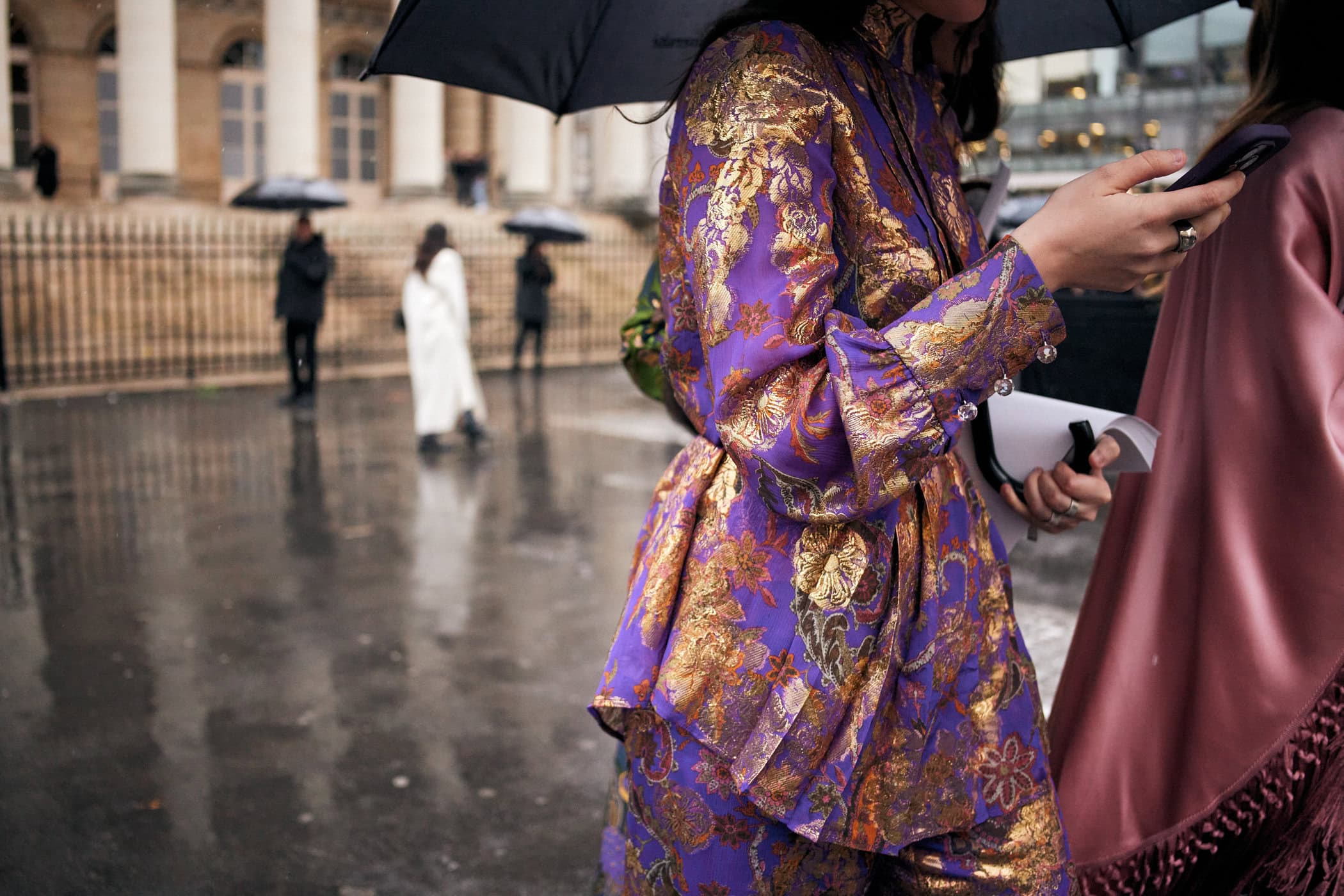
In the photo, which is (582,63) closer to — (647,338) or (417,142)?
(647,338)

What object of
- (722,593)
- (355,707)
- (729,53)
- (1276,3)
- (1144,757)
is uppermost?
(1276,3)

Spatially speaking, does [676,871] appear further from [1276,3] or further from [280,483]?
[280,483]

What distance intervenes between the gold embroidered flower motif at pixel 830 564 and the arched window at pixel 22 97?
1129 inches

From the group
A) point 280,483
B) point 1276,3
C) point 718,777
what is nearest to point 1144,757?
point 718,777

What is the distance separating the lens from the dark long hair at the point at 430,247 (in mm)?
11039

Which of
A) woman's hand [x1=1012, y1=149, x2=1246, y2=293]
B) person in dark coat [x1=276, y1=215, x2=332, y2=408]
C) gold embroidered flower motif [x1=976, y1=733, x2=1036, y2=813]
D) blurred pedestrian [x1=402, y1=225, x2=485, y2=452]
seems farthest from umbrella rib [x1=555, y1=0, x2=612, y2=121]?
person in dark coat [x1=276, y1=215, x2=332, y2=408]

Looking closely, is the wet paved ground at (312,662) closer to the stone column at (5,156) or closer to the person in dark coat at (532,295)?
the person in dark coat at (532,295)

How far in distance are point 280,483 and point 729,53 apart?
8382mm

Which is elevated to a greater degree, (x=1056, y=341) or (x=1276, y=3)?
(x=1276, y=3)

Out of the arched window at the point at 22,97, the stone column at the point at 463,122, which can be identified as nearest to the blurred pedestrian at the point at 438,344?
the arched window at the point at 22,97

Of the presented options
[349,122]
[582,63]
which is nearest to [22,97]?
[349,122]

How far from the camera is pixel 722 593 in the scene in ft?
5.14

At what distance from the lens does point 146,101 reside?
2452 centimetres

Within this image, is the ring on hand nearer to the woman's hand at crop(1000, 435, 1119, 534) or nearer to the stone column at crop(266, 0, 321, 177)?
the woman's hand at crop(1000, 435, 1119, 534)
